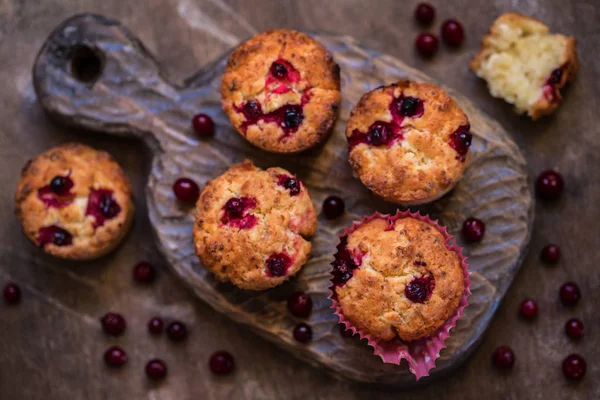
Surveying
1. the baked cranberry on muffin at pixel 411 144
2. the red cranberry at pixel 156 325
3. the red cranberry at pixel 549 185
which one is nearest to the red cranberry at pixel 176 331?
the red cranberry at pixel 156 325

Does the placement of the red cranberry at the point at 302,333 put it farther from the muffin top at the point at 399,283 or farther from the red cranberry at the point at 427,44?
the red cranberry at the point at 427,44

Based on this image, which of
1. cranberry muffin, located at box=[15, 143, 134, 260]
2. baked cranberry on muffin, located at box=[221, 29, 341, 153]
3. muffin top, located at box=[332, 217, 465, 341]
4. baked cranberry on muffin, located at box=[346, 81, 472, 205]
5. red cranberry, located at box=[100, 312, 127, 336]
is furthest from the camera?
red cranberry, located at box=[100, 312, 127, 336]

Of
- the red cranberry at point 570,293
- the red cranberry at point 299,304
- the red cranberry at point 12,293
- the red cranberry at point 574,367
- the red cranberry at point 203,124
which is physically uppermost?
the red cranberry at point 203,124

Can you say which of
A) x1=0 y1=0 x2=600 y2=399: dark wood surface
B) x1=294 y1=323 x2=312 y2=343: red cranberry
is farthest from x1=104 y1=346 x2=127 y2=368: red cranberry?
x1=294 y1=323 x2=312 y2=343: red cranberry

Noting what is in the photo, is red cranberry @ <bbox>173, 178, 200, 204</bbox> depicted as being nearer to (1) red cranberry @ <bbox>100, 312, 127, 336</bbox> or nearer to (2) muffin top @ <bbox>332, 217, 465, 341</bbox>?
(1) red cranberry @ <bbox>100, 312, 127, 336</bbox>

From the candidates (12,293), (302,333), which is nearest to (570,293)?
(302,333)

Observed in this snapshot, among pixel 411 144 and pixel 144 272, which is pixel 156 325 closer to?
pixel 144 272
